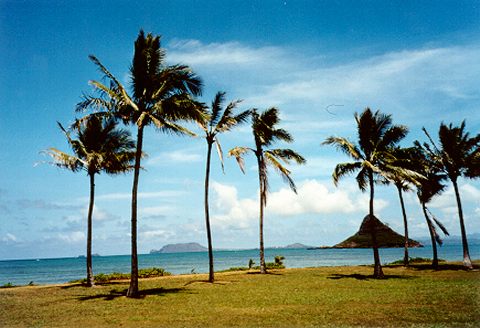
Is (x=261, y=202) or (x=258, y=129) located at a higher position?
(x=258, y=129)

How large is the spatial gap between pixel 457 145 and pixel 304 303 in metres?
19.7

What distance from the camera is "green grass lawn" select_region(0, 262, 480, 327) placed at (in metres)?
11.0

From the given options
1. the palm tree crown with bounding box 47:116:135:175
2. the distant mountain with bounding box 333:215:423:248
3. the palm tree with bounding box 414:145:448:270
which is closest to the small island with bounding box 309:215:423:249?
the distant mountain with bounding box 333:215:423:248

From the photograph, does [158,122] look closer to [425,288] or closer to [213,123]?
[213,123]

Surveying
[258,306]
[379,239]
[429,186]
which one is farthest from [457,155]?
[379,239]

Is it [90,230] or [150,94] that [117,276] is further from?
[150,94]

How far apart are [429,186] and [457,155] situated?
3253 millimetres

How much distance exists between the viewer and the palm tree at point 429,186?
28.4m

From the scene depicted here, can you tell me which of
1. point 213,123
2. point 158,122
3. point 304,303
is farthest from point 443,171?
point 158,122

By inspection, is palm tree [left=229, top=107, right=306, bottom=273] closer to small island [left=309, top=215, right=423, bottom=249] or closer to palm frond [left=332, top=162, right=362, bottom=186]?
palm frond [left=332, top=162, right=362, bottom=186]

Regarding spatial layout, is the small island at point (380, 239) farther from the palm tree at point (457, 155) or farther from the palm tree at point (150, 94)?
the palm tree at point (150, 94)

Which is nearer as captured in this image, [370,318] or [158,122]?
[370,318]

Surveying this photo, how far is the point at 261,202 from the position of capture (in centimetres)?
2798

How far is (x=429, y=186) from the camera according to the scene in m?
29.5
